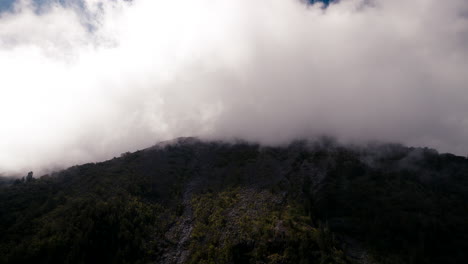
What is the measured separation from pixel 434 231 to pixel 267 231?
11544 centimetres

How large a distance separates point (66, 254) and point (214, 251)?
9668 cm

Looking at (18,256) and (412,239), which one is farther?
(412,239)

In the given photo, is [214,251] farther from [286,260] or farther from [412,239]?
[412,239]

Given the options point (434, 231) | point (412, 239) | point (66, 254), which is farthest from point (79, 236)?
point (434, 231)

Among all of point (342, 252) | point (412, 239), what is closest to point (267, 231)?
point (342, 252)

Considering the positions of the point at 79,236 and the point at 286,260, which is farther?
the point at 79,236

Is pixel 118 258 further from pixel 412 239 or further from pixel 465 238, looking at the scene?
pixel 465 238

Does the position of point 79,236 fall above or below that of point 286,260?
above

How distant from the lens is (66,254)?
188 metres

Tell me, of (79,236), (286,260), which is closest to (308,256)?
(286,260)

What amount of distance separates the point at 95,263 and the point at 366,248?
180689 millimetres

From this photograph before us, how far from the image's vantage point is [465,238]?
193 m

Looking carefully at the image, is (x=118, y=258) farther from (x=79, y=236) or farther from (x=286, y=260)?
(x=286, y=260)

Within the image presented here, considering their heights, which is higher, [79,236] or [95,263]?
[79,236]
